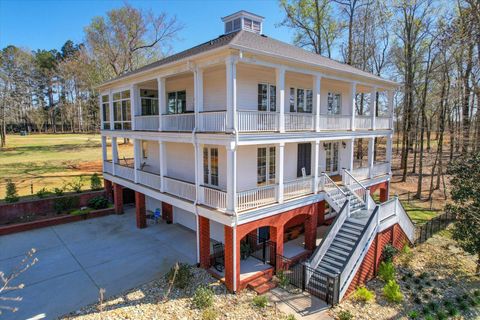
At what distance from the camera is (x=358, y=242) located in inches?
432

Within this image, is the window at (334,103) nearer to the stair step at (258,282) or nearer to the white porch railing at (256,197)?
the white porch railing at (256,197)

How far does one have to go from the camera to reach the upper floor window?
17.3m

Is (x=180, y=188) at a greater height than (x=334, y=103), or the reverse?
(x=334, y=103)

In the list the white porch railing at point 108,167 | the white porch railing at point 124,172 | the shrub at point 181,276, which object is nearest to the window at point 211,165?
the shrub at point 181,276

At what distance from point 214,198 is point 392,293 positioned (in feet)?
23.9

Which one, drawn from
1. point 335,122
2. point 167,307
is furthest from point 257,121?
point 167,307

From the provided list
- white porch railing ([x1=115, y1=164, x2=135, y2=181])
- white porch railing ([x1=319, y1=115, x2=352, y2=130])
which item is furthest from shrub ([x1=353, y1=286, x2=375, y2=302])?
white porch railing ([x1=115, y1=164, x2=135, y2=181])

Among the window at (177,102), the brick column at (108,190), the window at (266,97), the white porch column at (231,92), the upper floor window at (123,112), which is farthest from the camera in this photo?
the brick column at (108,190)

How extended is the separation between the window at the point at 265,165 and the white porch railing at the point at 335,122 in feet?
8.85

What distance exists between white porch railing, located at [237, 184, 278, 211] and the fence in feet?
30.4

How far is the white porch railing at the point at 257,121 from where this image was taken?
1023 cm

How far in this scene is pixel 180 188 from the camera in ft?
40.8

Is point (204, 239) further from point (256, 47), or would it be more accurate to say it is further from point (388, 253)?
point (388, 253)

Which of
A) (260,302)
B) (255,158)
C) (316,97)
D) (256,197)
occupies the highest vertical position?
(316,97)
